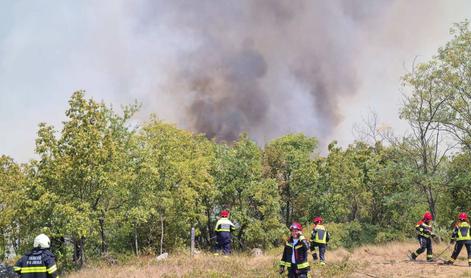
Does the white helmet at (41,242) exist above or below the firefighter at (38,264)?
above

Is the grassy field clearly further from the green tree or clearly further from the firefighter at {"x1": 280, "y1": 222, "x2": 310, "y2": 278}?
the green tree

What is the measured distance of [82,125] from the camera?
2014 centimetres

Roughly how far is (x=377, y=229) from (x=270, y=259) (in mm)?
20943

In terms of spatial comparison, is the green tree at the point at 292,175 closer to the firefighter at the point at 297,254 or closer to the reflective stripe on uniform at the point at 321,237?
the reflective stripe on uniform at the point at 321,237

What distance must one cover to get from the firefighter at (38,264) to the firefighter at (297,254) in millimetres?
6077

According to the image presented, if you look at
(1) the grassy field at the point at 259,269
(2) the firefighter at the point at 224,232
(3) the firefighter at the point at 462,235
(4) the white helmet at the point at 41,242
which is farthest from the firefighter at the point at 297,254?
(3) the firefighter at the point at 462,235

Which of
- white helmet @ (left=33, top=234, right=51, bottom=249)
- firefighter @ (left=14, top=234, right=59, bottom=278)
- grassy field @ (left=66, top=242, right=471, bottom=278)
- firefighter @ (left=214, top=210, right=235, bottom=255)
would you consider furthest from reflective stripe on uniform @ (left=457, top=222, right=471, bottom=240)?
white helmet @ (left=33, top=234, right=51, bottom=249)

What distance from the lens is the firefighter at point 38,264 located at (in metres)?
9.40

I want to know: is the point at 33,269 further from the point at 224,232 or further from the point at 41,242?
the point at 224,232

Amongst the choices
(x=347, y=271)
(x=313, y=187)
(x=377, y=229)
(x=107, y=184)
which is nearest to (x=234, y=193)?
(x=313, y=187)

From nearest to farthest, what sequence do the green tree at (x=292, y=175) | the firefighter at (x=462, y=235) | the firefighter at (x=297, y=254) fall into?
the firefighter at (x=297, y=254), the firefighter at (x=462, y=235), the green tree at (x=292, y=175)

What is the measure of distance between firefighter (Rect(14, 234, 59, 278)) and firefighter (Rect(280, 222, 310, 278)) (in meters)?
6.08

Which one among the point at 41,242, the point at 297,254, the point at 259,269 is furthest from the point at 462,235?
the point at 41,242

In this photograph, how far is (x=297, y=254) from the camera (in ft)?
36.2
